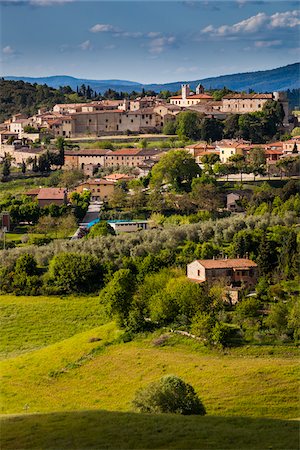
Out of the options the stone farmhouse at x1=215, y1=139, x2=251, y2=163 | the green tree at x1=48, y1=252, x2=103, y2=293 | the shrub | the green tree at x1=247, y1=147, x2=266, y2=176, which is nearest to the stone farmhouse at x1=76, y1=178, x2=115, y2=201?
the stone farmhouse at x1=215, y1=139, x2=251, y2=163

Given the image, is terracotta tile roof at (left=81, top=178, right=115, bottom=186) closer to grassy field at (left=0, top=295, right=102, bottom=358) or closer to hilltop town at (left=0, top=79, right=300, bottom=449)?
hilltop town at (left=0, top=79, right=300, bottom=449)

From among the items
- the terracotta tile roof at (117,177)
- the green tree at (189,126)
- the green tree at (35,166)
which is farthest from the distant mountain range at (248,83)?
the terracotta tile roof at (117,177)

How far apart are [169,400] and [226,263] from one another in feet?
32.1

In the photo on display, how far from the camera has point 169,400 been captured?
1427 centimetres

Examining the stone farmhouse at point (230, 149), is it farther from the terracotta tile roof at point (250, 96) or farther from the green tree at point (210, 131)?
the terracotta tile roof at point (250, 96)

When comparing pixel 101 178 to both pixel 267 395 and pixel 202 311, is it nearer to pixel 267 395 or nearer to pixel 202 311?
pixel 202 311

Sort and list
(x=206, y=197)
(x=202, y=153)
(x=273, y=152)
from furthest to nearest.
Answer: (x=202, y=153) < (x=273, y=152) < (x=206, y=197)

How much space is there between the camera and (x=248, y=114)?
4803 cm

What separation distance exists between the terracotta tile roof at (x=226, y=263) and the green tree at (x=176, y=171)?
43.1ft

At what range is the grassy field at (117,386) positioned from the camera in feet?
35.8

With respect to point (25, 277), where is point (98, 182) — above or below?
above

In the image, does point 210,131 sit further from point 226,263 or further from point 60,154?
point 226,263

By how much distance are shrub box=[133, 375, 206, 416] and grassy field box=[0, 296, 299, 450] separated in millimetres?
423

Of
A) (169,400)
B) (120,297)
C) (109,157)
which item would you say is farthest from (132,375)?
(109,157)
